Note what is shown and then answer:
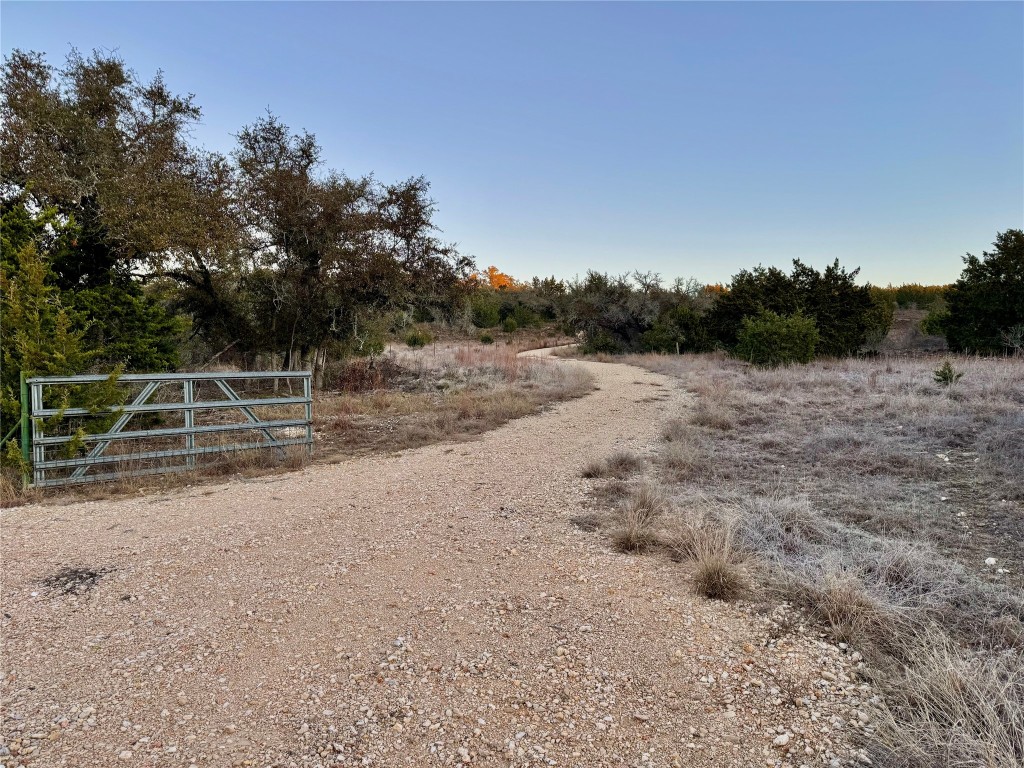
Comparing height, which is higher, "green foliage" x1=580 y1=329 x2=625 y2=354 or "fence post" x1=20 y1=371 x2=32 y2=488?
"green foliage" x1=580 y1=329 x2=625 y2=354

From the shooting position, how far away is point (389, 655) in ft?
9.00

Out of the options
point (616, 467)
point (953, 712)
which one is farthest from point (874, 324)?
point (953, 712)

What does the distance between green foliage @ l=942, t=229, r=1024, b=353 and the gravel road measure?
25.0 m

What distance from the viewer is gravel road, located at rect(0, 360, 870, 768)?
2148mm

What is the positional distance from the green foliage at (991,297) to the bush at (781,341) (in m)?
6.96

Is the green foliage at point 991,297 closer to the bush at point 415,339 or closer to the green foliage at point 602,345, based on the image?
the green foliage at point 602,345

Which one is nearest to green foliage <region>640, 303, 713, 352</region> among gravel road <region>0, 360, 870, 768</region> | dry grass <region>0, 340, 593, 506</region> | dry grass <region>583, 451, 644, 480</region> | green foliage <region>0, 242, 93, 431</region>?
dry grass <region>0, 340, 593, 506</region>

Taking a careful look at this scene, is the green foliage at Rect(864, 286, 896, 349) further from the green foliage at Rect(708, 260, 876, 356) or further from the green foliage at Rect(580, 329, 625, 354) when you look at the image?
the green foliage at Rect(580, 329, 625, 354)

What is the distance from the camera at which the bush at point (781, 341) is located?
20156mm

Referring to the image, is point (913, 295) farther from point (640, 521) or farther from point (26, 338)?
point (26, 338)

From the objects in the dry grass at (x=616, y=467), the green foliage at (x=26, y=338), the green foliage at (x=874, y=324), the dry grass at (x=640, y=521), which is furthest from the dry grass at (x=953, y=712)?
the green foliage at (x=874, y=324)

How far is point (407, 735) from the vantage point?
7.23ft

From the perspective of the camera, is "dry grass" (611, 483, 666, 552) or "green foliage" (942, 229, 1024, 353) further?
"green foliage" (942, 229, 1024, 353)

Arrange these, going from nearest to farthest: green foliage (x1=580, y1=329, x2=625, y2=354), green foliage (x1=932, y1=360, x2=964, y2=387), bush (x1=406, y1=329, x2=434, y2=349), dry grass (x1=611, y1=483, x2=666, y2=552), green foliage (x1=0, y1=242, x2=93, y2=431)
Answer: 1. dry grass (x1=611, y1=483, x2=666, y2=552)
2. green foliage (x1=0, y1=242, x2=93, y2=431)
3. green foliage (x1=932, y1=360, x2=964, y2=387)
4. bush (x1=406, y1=329, x2=434, y2=349)
5. green foliage (x1=580, y1=329, x2=625, y2=354)
